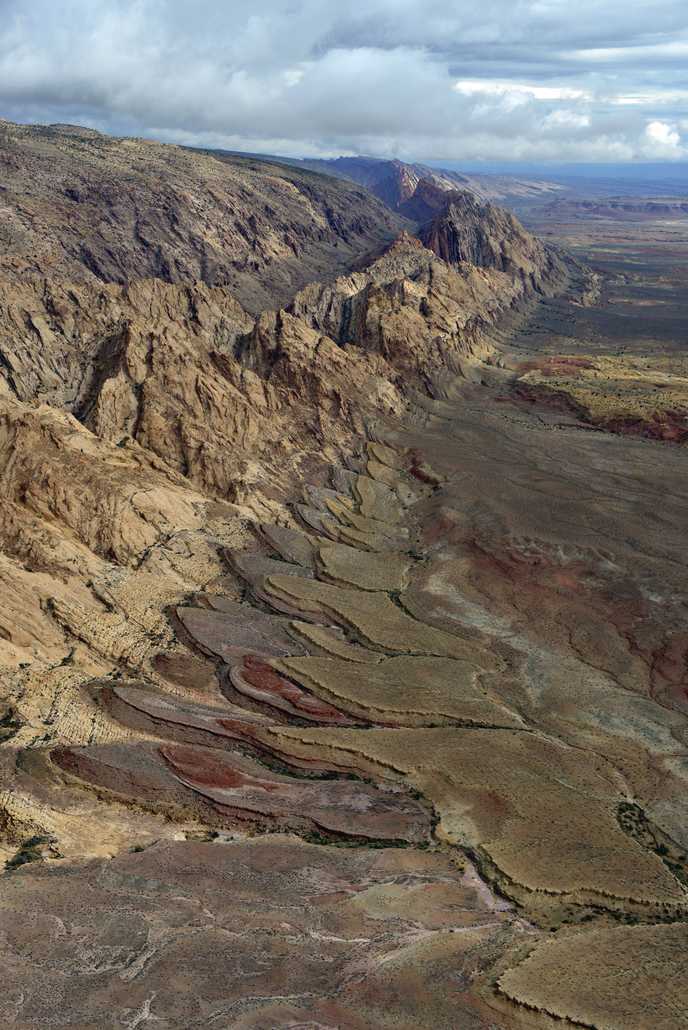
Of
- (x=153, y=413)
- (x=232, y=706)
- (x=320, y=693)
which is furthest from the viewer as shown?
(x=153, y=413)

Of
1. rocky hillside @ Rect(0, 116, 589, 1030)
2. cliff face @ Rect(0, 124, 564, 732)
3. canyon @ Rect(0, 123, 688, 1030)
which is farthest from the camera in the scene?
cliff face @ Rect(0, 124, 564, 732)

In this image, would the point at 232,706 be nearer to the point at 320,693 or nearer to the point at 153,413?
the point at 320,693

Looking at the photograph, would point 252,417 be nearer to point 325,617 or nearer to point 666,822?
point 325,617

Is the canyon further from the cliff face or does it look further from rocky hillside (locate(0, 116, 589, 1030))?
the cliff face

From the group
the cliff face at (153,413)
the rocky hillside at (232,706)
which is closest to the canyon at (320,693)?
the rocky hillside at (232,706)

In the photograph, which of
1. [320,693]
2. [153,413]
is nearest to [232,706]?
[320,693]

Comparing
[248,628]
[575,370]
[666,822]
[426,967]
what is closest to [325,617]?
[248,628]

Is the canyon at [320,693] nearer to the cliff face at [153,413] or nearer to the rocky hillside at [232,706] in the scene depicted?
the rocky hillside at [232,706]

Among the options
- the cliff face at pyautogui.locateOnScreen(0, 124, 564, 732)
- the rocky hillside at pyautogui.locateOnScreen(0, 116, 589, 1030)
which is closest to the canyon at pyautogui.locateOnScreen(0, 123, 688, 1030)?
the rocky hillside at pyautogui.locateOnScreen(0, 116, 589, 1030)
